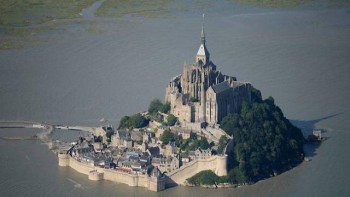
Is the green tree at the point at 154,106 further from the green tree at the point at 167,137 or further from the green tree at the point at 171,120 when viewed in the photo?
the green tree at the point at 167,137

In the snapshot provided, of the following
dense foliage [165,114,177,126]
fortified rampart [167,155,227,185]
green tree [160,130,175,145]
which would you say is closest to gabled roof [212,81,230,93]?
dense foliage [165,114,177,126]

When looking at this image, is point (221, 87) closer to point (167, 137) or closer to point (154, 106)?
point (167, 137)

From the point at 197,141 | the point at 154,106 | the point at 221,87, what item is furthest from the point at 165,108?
the point at 197,141

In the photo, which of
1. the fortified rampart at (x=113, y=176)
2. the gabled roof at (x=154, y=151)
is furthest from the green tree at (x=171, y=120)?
the fortified rampart at (x=113, y=176)

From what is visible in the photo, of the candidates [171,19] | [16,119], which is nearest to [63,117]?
[16,119]

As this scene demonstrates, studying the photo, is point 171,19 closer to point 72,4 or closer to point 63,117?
point 72,4
